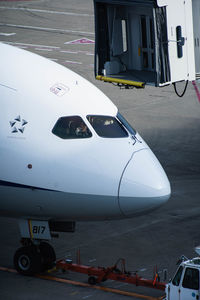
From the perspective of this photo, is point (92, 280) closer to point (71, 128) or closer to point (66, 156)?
point (66, 156)

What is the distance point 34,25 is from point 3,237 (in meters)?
44.9

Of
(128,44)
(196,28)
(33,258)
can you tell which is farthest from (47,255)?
(196,28)

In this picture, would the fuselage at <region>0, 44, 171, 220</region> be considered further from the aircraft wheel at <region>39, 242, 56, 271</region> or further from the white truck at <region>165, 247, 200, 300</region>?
the aircraft wheel at <region>39, 242, 56, 271</region>

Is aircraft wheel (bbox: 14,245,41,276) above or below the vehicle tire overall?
above

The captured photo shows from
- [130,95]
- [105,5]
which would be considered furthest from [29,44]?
[105,5]

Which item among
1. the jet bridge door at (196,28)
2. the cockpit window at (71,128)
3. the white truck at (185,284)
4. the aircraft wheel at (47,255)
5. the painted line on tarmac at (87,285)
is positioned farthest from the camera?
the jet bridge door at (196,28)

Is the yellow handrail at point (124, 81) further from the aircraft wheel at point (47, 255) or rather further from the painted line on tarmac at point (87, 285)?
the painted line on tarmac at point (87, 285)

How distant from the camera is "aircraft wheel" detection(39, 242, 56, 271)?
2523 centimetres

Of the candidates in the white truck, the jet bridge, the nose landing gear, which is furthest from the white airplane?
the jet bridge

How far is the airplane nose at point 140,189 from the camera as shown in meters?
21.8

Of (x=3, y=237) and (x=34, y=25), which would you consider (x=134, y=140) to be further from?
(x=34, y=25)

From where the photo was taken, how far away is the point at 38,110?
22.4 meters

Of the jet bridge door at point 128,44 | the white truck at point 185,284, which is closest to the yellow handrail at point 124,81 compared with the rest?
the jet bridge door at point 128,44

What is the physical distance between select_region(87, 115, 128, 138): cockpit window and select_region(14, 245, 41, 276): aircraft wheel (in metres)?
4.79
